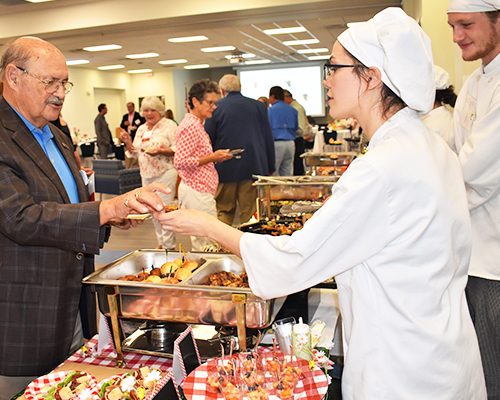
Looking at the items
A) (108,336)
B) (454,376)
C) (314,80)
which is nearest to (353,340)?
(454,376)

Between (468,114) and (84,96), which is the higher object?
(84,96)

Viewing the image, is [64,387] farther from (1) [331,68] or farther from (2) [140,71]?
(2) [140,71]

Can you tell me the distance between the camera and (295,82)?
1588 cm

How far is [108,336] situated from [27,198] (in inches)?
19.9

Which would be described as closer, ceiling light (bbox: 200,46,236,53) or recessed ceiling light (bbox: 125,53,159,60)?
ceiling light (bbox: 200,46,236,53)

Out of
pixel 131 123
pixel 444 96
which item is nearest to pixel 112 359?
pixel 444 96

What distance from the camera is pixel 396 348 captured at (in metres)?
0.99

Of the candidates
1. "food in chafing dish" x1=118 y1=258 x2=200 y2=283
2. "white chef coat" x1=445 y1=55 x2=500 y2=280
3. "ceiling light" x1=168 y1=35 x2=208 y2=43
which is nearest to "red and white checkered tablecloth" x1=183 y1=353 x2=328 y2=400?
"food in chafing dish" x1=118 y1=258 x2=200 y2=283

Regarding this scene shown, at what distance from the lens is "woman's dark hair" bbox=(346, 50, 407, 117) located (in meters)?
1.03

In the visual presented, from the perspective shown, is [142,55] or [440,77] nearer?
[440,77]

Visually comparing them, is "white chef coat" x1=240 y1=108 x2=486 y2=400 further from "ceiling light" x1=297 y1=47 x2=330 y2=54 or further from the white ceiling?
"ceiling light" x1=297 y1=47 x2=330 y2=54

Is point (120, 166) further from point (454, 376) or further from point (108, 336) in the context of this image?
point (454, 376)

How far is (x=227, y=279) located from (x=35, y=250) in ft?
2.01

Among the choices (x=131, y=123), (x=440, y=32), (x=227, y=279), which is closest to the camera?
(x=227, y=279)
